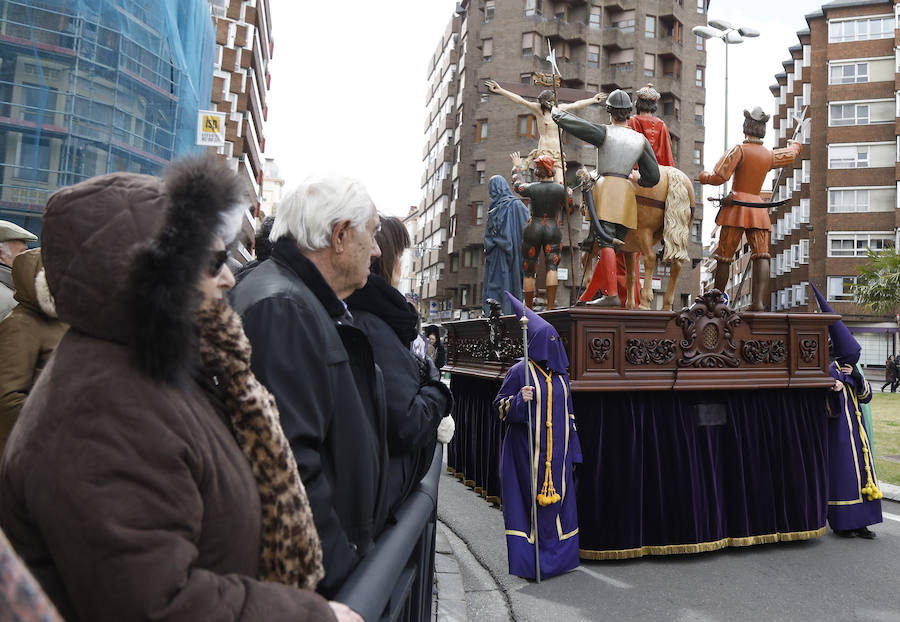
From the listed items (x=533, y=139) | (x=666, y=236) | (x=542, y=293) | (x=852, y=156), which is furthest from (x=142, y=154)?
(x=852, y=156)

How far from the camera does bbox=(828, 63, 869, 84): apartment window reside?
47.8 m

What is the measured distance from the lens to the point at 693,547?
621 centimetres

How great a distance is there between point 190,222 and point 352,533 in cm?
112

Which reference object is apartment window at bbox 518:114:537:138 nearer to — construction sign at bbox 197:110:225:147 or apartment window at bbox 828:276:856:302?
apartment window at bbox 828:276:856:302

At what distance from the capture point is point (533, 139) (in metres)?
39.5

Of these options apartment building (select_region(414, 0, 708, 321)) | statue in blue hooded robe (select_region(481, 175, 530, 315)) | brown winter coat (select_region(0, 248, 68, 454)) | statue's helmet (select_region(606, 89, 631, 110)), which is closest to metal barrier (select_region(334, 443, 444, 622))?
brown winter coat (select_region(0, 248, 68, 454))

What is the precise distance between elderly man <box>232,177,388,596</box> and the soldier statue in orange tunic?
585cm

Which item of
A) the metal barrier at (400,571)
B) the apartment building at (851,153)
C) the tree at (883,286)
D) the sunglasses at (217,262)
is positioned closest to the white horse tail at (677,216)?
the metal barrier at (400,571)

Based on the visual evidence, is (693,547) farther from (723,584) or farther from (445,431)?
(445,431)

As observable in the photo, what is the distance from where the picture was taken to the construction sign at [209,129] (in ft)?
44.0

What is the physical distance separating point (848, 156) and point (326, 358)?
5427 centimetres

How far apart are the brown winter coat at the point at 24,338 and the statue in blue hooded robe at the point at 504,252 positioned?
637 cm

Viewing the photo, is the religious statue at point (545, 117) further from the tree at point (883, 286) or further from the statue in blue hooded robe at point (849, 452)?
the tree at point (883, 286)

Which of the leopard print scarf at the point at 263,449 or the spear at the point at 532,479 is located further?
the spear at the point at 532,479
